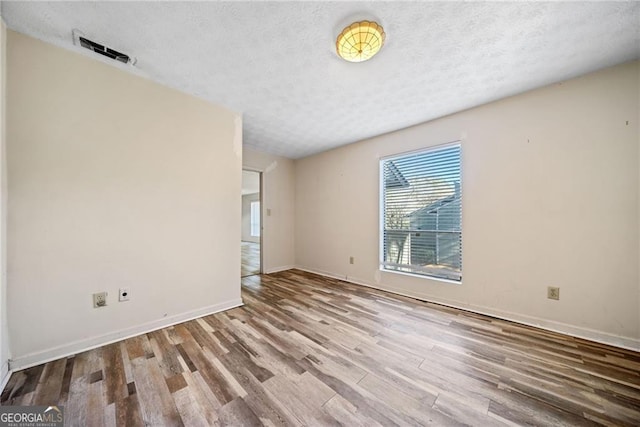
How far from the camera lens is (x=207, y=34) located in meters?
1.60

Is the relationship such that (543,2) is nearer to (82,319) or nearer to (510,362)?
(510,362)

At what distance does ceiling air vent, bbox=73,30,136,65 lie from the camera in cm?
164

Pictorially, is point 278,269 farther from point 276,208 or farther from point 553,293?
point 553,293

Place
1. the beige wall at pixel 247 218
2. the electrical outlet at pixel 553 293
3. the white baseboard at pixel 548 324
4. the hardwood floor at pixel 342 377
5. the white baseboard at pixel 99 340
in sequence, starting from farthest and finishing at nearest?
1. the beige wall at pixel 247 218
2. the electrical outlet at pixel 553 293
3. the white baseboard at pixel 548 324
4. the white baseboard at pixel 99 340
5. the hardwood floor at pixel 342 377

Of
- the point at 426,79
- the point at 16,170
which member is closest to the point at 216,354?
the point at 16,170

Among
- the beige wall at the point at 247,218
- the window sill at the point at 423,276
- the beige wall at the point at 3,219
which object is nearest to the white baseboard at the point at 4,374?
the beige wall at the point at 3,219

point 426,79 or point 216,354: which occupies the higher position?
point 426,79

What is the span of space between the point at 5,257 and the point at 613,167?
4.76 metres

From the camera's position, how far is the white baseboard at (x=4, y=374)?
1.41 m

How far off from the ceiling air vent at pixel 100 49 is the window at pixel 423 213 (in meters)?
3.15

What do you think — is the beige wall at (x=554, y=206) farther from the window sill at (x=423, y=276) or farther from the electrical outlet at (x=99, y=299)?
the electrical outlet at (x=99, y=299)

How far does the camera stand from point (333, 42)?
5.44 feet

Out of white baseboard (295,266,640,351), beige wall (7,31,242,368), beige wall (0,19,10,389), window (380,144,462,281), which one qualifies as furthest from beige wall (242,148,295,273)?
beige wall (0,19,10,389)

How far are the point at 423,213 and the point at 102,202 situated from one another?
3.54 metres
